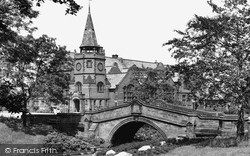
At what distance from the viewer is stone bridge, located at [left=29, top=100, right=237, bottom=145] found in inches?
1169

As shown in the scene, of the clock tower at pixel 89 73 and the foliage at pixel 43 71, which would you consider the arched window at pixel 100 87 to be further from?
the foliage at pixel 43 71

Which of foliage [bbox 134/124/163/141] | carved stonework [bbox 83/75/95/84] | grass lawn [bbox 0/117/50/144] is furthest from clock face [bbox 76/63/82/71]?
grass lawn [bbox 0/117/50/144]

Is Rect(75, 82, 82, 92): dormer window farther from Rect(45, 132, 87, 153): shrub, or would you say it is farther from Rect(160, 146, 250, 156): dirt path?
Rect(160, 146, 250, 156): dirt path

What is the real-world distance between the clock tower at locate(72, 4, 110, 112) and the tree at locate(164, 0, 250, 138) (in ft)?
142

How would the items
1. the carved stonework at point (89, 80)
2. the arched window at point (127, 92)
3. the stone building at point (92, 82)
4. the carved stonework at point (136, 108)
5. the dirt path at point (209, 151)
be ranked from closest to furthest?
the dirt path at point (209, 151), the carved stonework at point (136, 108), the carved stonework at point (89, 80), the stone building at point (92, 82), the arched window at point (127, 92)

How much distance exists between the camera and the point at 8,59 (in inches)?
1108

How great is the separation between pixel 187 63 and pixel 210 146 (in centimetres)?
476

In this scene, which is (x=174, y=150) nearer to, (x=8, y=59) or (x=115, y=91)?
(x=8, y=59)

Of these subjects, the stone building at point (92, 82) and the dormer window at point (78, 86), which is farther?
the dormer window at point (78, 86)

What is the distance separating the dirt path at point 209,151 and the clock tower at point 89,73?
1688 inches

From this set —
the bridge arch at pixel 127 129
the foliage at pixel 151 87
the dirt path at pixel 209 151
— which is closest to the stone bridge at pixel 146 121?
the bridge arch at pixel 127 129

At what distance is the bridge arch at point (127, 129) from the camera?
33.4m

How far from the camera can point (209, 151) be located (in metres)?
17.0

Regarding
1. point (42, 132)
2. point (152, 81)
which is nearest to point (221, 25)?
point (42, 132)
